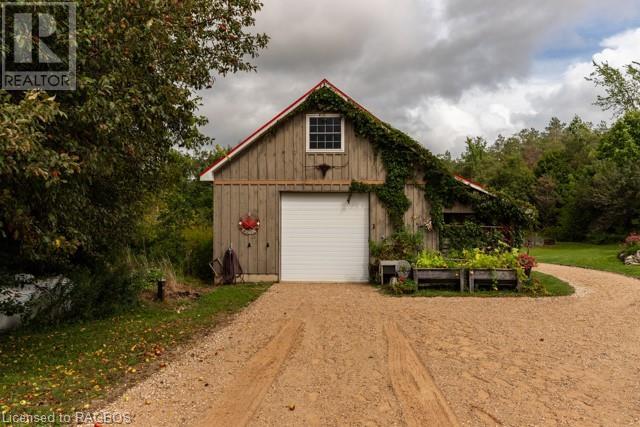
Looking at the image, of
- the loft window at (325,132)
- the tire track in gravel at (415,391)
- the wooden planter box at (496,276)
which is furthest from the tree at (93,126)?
the wooden planter box at (496,276)

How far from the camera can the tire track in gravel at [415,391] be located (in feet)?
13.2

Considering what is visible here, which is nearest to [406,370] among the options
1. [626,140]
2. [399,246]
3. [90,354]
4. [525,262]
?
[90,354]

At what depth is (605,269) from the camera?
51.6 ft

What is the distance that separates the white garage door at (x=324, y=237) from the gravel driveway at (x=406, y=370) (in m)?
4.13

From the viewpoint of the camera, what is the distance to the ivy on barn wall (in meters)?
13.0

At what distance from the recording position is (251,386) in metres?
4.89

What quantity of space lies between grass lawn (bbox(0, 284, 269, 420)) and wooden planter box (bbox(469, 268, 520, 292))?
18.1ft

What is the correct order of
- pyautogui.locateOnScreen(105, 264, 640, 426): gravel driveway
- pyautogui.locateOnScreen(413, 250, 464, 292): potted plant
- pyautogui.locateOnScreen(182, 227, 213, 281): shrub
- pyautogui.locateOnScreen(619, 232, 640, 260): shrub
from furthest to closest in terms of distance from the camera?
pyautogui.locateOnScreen(619, 232, 640, 260): shrub < pyautogui.locateOnScreen(182, 227, 213, 281): shrub < pyautogui.locateOnScreen(413, 250, 464, 292): potted plant < pyautogui.locateOnScreen(105, 264, 640, 426): gravel driveway

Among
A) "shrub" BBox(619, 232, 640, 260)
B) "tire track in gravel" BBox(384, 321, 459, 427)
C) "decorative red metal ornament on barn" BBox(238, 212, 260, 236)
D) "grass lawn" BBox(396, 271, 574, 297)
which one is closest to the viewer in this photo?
"tire track in gravel" BBox(384, 321, 459, 427)

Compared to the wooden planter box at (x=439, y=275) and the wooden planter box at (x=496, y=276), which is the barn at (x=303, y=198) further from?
the wooden planter box at (x=496, y=276)

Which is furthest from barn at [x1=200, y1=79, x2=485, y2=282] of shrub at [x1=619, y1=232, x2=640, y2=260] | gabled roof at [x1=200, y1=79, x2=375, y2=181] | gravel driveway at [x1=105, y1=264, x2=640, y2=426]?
shrub at [x1=619, y1=232, x2=640, y2=260]

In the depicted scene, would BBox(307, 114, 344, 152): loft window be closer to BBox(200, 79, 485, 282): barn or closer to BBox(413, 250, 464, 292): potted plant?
BBox(200, 79, 485, 282): barn

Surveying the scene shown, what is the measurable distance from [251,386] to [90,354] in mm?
2683

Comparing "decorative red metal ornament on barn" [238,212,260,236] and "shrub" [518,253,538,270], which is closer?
"shrub" [518,253,538,270]
